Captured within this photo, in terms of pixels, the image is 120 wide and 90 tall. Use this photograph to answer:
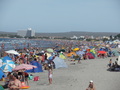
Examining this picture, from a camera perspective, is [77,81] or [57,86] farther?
[77,81]

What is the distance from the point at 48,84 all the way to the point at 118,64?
16.0ft

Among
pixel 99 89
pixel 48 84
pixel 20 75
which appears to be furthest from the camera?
pixel 48 84

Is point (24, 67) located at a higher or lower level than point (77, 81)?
higher

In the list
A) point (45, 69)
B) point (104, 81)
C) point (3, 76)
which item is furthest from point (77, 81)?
point (45, 69)

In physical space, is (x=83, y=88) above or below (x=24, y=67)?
below

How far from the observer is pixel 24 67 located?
10.4m

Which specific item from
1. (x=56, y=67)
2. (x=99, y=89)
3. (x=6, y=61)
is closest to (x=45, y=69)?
(x=56, y=67)

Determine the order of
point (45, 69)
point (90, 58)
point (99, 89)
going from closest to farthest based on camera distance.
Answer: point (99, 89) → point (45, 69) → point (90, 58)

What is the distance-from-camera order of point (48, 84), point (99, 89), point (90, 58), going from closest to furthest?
point (99, 89) → point (48, 84) → point (90, 58)

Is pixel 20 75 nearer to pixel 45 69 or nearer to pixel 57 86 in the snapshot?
pixel 57 86

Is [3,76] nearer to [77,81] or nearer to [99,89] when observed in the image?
[77,81]

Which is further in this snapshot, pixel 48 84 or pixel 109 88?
pixel 48 84

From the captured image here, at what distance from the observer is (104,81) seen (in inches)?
442

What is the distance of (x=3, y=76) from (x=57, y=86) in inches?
119
